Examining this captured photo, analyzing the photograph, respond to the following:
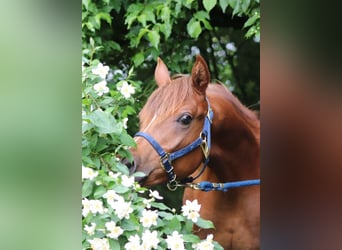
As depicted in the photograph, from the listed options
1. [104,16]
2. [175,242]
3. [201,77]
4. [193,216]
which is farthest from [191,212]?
[104,16]

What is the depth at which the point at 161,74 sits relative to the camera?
5.48 feet

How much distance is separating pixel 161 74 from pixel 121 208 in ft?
1.85

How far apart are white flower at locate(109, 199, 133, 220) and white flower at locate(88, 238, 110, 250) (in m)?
0.08

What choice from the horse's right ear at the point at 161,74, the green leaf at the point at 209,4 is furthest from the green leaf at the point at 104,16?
the green leaf at the point at 209,4

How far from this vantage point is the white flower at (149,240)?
4.35ft

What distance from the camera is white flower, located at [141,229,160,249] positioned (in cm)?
133

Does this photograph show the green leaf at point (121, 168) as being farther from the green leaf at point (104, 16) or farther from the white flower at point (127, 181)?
the green leaf at point (104, 16)

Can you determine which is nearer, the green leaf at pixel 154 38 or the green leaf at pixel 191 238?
the green leaf at pixel 191 238

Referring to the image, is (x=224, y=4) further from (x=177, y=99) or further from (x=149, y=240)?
(x=149, y=240)
